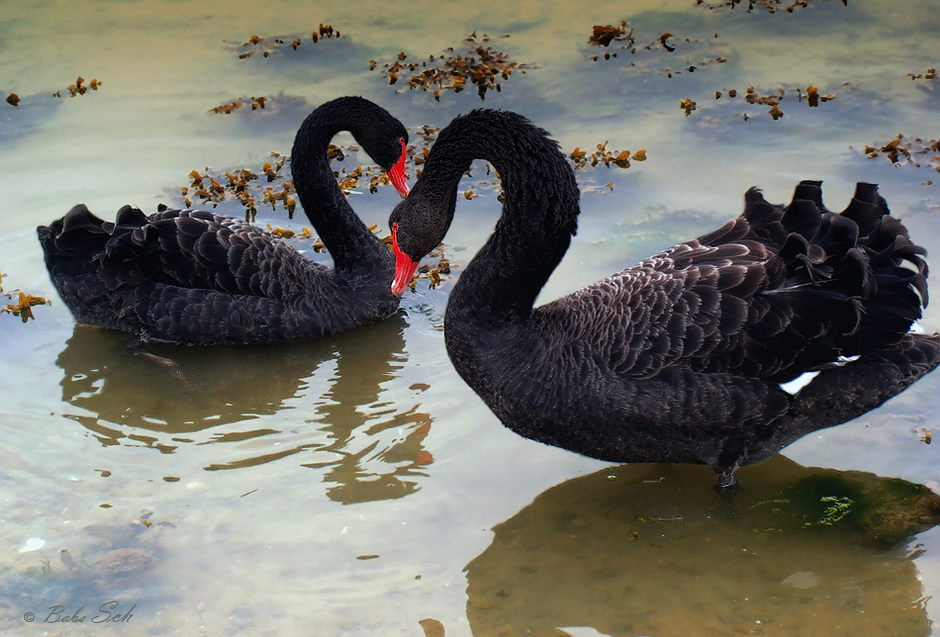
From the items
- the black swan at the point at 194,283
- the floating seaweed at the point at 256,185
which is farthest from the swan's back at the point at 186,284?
the floating seaweed at the point at 256,185

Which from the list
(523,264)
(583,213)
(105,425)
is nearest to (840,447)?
(523,264)

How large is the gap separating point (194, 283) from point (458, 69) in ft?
12.3

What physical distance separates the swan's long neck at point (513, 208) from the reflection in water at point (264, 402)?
90 centimetres

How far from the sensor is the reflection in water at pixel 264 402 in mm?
5551

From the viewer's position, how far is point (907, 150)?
26.6 feet

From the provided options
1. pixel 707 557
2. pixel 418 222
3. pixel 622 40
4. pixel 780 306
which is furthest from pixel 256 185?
pixel 707 557

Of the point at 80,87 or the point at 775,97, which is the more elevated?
the point at 80,87

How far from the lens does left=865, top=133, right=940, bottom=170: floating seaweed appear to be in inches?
314

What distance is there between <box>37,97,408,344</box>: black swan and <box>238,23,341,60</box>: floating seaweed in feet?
12.8

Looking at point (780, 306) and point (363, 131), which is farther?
point (363, 131)

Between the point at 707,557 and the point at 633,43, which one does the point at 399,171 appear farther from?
the point at 633,43

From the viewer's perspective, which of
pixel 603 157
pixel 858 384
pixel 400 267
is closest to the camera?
pixel 858 384

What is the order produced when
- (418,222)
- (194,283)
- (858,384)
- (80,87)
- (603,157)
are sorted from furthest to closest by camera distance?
1. (80,87)
2. (603,157)
3. (194,283)
4. (418,222)
5. (858,384)

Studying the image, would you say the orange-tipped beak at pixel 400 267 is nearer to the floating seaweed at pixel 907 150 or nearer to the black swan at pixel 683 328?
the black swan at pixel 683 328
